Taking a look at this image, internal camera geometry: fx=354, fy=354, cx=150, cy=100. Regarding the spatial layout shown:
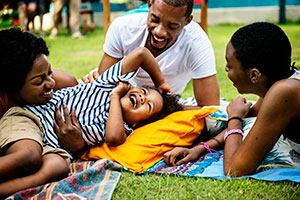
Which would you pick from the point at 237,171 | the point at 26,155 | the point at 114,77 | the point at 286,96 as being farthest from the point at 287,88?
the point at 26,155

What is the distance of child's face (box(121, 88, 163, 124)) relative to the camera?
2691 mm

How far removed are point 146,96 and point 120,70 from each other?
11.5 inches

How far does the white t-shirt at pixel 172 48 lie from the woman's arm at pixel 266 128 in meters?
1.18

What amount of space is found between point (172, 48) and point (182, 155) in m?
1.08

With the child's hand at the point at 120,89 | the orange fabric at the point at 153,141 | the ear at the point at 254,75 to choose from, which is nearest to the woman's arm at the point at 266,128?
the ear at the point at 254,75

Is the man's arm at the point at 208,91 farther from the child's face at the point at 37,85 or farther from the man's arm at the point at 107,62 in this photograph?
the child's face at the point at 37,85

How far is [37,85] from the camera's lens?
7.86 feet

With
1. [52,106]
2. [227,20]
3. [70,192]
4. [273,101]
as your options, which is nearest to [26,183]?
[70,192]

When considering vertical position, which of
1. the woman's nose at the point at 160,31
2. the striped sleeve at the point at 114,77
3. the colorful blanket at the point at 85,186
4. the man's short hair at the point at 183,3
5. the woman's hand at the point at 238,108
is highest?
the man's short hair at the point at 183,3

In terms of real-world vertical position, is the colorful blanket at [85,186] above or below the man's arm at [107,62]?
below

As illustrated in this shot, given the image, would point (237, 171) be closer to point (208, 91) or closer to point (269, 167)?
point (269, 167)

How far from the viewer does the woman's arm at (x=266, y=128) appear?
2.02 m

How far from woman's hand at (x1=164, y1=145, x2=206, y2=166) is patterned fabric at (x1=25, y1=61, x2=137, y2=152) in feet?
1.71

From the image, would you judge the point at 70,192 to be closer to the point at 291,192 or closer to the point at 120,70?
the point at 120,70
